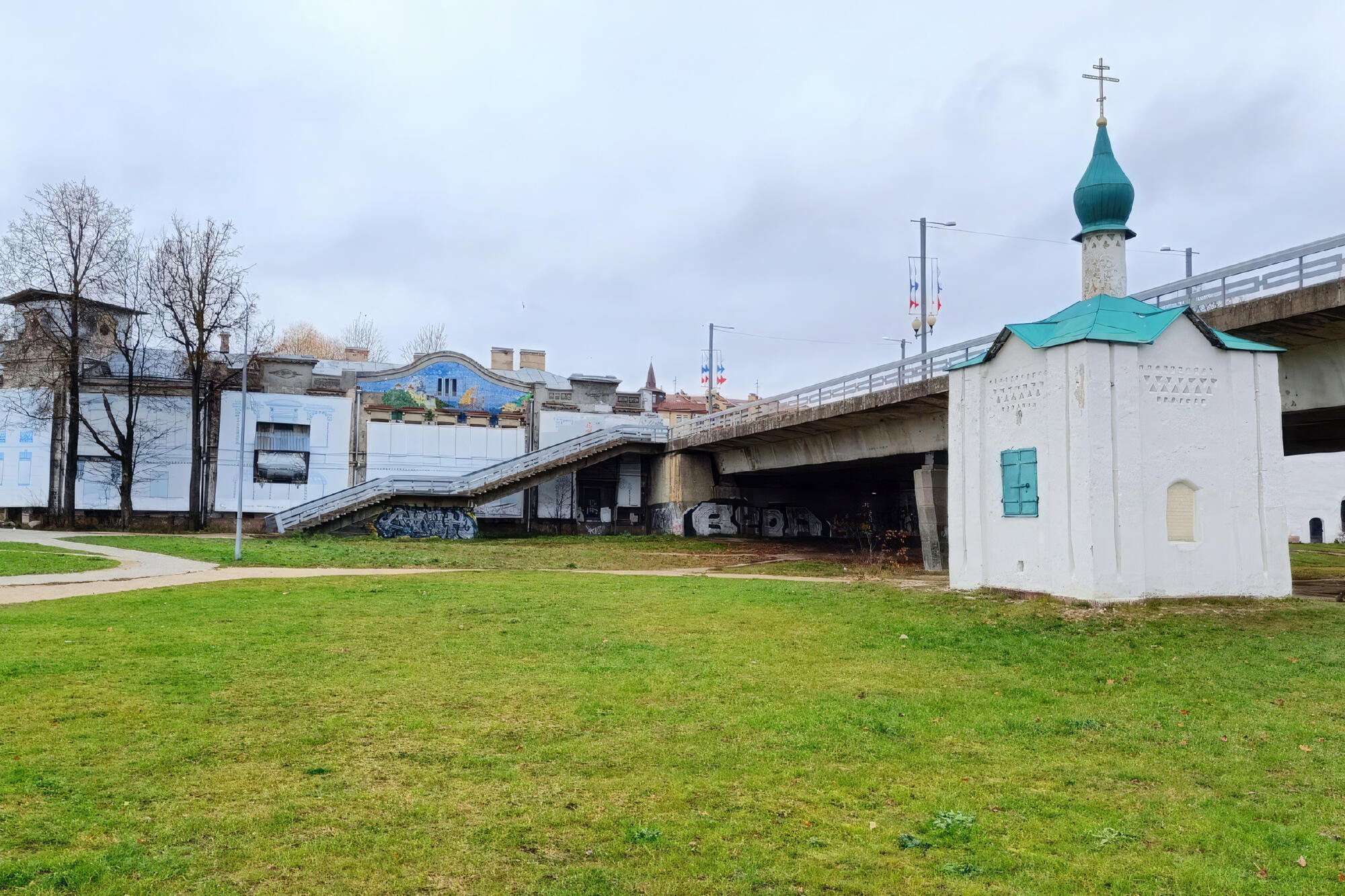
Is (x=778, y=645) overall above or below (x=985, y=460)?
below

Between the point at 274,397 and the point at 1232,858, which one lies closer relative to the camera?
the point at 1232,858

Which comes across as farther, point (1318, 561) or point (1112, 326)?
point (1318, 561)

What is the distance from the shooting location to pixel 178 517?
163 feet

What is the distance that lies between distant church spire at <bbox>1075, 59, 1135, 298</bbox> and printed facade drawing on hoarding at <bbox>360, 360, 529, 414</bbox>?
37.3m

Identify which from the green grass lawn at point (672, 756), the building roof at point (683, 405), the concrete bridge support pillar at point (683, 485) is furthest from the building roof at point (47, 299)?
the building roof at point (683, 405)

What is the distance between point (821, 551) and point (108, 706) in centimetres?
3380

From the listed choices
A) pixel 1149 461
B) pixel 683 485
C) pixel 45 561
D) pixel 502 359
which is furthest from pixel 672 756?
pixel 502 359

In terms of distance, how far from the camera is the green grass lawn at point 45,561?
24.3 metres

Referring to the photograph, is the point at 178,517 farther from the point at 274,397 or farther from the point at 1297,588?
the point at 1297,588

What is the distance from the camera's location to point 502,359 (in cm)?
6166

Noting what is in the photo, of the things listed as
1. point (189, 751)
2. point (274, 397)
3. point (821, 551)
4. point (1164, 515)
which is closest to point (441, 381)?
point (274, 397)

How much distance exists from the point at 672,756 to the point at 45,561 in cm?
2405

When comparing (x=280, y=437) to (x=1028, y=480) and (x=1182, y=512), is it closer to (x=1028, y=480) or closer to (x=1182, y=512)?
(x=1028, y=480)

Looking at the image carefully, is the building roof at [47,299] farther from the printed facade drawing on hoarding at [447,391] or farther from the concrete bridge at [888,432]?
the concrete bridge at [888,432]
